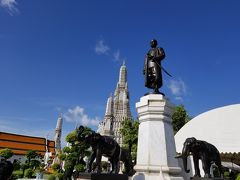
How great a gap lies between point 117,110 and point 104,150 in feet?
342

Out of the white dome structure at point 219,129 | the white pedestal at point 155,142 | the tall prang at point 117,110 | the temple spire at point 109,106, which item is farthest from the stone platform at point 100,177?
the temple spire at point 109,106

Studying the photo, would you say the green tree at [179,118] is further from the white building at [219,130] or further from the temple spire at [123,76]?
the temple spire at [123,76]

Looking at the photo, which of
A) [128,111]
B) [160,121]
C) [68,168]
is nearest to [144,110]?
[160,121]

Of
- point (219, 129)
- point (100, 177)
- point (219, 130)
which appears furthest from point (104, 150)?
point (219, 129)

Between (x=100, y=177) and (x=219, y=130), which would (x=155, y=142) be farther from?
(x=219, y=130)

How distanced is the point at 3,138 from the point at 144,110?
58.7 m

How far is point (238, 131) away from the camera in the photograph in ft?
60.6

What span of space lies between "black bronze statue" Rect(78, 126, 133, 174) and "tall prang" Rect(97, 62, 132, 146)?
3758 inches

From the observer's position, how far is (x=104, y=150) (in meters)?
7.14

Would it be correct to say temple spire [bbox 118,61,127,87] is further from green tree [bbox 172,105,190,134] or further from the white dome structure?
the white dome structure

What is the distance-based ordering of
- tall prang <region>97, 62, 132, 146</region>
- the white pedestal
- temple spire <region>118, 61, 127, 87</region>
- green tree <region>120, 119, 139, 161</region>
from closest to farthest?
the white pedestal
green tree <region>120, 119, 139, 161</region>
tall prang <region>97, 62, 132, 146</region>
temple spire <region>118, 61, 127, 87</region>

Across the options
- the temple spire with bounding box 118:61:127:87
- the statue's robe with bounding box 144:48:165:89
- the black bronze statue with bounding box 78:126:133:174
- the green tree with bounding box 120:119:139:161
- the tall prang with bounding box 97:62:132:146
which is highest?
the temple spire with bounding box 118:61:127:87

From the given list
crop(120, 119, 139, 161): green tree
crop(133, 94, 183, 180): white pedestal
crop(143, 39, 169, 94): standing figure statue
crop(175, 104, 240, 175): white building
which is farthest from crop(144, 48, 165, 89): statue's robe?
crop(120, 119, 139, 161): green tree

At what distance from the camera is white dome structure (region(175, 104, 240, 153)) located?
1811 centimetres
